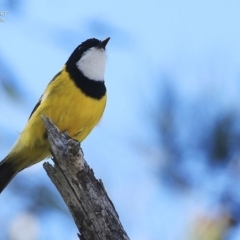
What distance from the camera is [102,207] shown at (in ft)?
7.90

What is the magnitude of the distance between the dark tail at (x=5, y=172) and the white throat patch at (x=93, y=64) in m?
0.82

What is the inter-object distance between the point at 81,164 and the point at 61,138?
0.79ft

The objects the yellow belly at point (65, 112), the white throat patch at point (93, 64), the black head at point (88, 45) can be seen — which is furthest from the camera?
the black head at point (88, 45)

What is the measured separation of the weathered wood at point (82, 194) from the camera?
2348 mm

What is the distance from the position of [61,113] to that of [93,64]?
73 centimetres

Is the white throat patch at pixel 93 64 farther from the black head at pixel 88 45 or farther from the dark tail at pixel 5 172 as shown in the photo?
the dark tail at pixel 5 172

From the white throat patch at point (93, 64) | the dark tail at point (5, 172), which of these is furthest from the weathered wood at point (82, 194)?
the white throat patch at point (93, 64)

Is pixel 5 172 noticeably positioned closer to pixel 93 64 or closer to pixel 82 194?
pixel 93 64

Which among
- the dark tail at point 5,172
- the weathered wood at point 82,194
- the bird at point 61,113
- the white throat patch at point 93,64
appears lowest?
the weathered wood at point 82,194

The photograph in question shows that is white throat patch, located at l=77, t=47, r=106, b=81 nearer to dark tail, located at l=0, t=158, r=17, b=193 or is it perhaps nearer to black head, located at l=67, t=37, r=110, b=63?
black head, located at l=67, t=37, r=110, b=63

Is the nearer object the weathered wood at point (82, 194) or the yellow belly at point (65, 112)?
the weathered wood at point (82, 194)

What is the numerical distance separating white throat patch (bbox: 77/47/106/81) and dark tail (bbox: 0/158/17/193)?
32.3 inches

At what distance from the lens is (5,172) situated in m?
3.95

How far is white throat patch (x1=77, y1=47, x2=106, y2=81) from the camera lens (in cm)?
421
